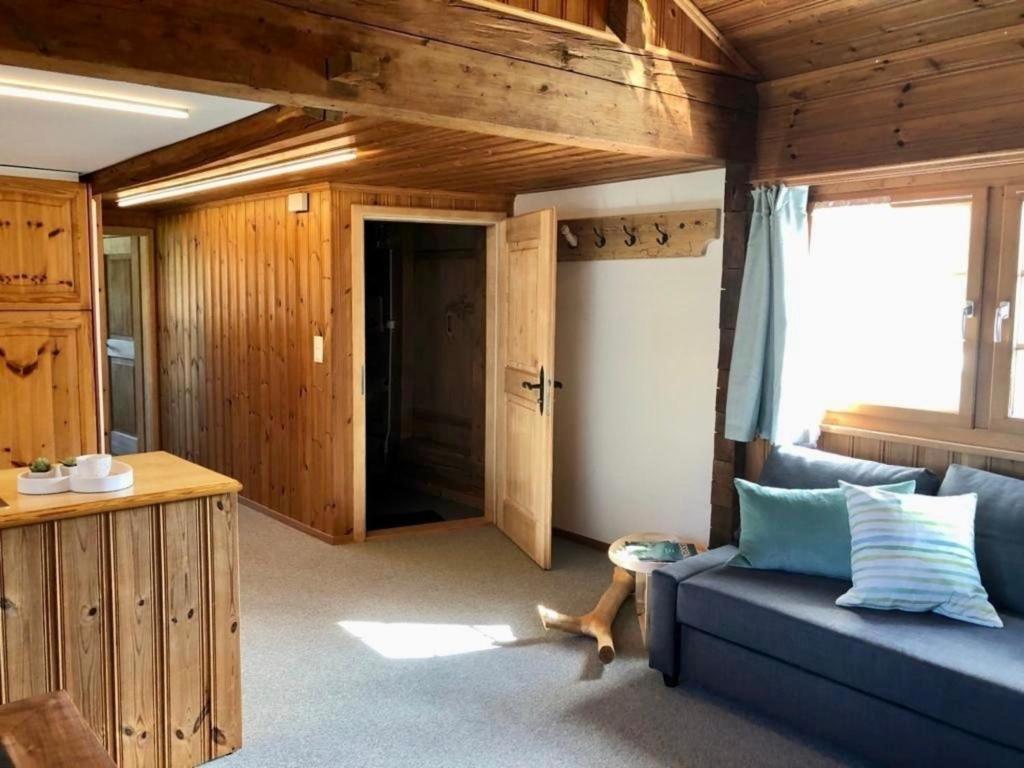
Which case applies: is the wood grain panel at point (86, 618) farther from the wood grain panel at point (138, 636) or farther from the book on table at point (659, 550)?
the book on table at point (659, 550)

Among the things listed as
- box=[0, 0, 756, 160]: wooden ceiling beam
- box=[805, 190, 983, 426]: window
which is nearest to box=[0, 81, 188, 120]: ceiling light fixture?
box=[0, 0, 756, 160]: wooden ceiling beam

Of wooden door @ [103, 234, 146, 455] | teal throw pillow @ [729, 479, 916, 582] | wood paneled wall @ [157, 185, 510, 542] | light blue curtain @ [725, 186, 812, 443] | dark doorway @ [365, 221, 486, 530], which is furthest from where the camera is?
wooden door @ [103, 234, 146, 455]

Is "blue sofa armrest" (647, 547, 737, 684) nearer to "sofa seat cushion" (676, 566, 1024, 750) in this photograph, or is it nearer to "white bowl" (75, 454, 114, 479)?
"sofa seat cushion" (676, 566, 1024, 750)

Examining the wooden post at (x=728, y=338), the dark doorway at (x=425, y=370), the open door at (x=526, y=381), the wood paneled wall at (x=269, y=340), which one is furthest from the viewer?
the dark doorway at (x=425, y=370)

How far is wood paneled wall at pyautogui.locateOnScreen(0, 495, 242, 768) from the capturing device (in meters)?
2.37

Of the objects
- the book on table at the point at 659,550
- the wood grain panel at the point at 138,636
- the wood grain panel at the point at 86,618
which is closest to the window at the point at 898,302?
the book on table at the point at 659,550

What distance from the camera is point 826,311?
12.3 ft

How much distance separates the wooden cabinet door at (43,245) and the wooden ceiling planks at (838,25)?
3.10 metres

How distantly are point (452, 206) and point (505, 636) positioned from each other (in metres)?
2.63

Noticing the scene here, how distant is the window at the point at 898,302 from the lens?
3.28 meters

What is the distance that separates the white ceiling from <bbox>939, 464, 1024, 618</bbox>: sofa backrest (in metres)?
2.82

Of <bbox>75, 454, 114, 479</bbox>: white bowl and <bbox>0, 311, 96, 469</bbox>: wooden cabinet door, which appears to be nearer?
<bbox>75, 454, 114, 479</bbox>: white bowl

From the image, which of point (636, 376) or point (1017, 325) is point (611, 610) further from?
point (1017, 325)

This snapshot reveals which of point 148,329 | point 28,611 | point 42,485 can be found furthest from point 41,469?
point 148,329
